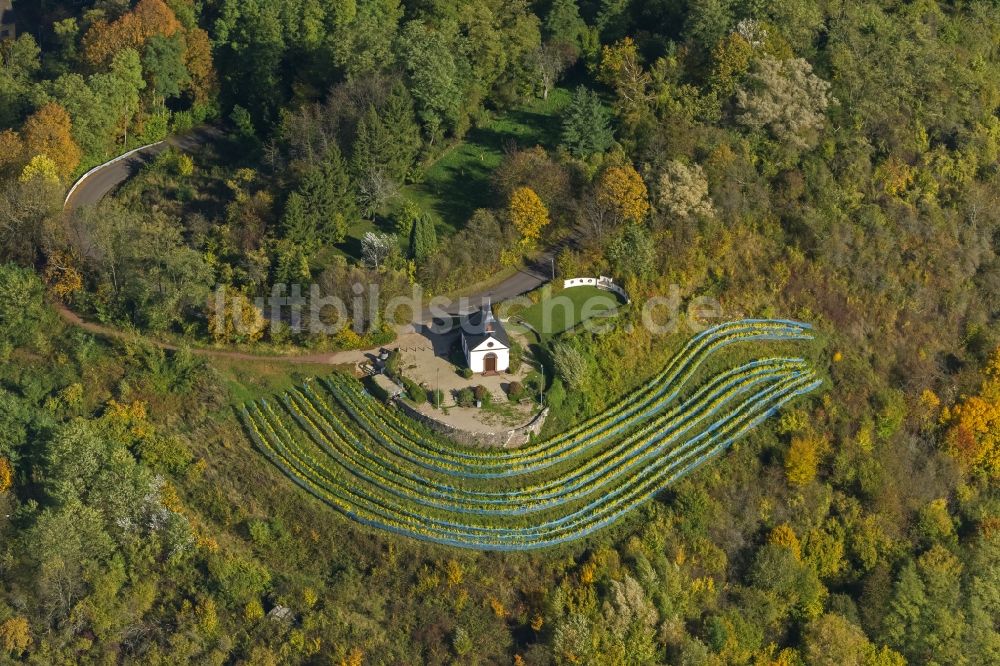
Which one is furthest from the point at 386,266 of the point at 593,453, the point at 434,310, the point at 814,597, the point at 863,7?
the point at 863,7

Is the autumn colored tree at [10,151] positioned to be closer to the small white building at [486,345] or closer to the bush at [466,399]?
the small white building at [486,345]

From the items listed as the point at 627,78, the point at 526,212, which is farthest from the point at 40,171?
the point at 627,78

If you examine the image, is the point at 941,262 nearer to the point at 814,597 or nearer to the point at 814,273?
the point at 814,273

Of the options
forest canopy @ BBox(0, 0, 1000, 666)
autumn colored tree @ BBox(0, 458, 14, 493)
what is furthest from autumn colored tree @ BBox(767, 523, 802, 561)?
autumn colored tree @ BBox(0, 458, 14, 493)

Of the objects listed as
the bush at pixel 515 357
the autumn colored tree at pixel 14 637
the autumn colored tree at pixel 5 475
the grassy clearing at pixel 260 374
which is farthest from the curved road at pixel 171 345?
the autumn colored tree at pixel 14 637

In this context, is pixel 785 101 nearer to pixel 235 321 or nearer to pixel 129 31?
pixel 235 321

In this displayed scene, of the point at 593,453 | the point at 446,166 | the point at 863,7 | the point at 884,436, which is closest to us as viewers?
the point at 593,453
